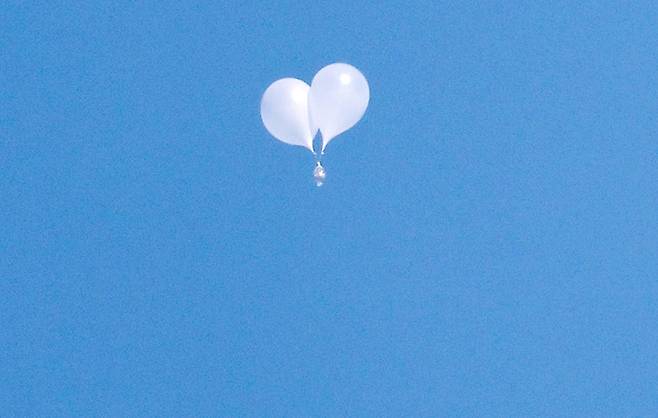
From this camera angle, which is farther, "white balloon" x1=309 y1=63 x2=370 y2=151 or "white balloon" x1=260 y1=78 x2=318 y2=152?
"white balloon" x1=260 y1=78 x2=318 y2=152

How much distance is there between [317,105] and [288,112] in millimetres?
273

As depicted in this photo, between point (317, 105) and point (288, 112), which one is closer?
point (317, 105)

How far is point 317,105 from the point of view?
11617 mm

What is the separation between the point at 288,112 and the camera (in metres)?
11.8

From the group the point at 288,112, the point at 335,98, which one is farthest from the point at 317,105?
the point at 288,112

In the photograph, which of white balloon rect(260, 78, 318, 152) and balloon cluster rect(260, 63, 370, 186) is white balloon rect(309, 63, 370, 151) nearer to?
balloon cluster rect(260, 63, 370, 186)

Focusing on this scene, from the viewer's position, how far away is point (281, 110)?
38.6 feet

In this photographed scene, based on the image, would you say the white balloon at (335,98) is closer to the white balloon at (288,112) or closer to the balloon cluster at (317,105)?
the balloon cluster at (317,105)

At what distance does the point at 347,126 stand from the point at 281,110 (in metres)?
0.52

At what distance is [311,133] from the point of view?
11.8 metres

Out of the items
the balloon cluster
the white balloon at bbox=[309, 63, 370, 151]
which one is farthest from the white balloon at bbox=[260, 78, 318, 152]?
the white balloon at bbox=[309, 63, 370, 151]

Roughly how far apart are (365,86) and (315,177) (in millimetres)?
785

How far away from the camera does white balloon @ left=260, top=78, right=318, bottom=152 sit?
11.8 meters

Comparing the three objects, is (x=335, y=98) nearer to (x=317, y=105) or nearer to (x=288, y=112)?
(x=317, y=105)
